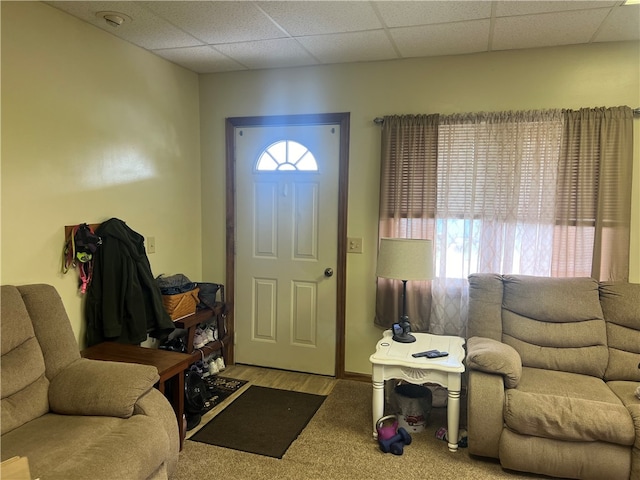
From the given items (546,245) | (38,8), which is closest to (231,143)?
(38,8)

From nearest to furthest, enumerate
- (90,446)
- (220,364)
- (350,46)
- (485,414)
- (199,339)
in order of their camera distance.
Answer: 1. (90,446)
2. (485,414)
3. (350,46)
4. (199,339)
5. (220,364)

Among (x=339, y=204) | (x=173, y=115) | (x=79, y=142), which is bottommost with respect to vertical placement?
(x=339, y=204)

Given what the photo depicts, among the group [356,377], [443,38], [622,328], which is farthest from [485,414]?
[443,38]

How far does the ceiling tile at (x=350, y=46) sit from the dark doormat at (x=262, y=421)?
2437 millimetres

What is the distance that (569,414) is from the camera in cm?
218

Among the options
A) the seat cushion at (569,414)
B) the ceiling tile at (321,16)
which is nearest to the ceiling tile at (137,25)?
the ceiling tile at (321,16)

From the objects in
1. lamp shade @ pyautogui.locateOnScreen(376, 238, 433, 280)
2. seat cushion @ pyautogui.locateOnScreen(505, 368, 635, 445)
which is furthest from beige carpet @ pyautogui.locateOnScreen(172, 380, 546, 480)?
lamp shade @ pyautogui.locateOnScreen(376, 238, 433, 280)

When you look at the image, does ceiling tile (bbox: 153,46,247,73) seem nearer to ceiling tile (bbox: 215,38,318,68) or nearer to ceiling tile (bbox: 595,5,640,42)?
ceiling tile (bbox: 215,38,318,68)

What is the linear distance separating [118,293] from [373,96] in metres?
2.22

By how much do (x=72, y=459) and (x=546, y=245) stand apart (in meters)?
2.88

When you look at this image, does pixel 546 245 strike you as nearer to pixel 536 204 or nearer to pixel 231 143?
pixel 536 204

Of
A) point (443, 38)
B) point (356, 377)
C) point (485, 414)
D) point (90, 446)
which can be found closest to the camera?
point (90, 446)

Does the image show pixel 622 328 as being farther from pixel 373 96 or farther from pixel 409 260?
pixel 373 96

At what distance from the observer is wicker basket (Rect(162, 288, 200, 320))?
10.0 ft
